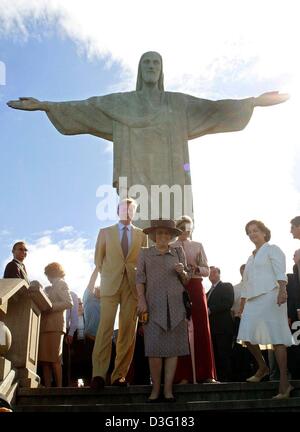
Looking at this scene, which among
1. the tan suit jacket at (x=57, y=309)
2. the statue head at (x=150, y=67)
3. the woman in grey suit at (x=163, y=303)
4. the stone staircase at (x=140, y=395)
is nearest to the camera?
the woman in grey suit at (x=163, y=303)

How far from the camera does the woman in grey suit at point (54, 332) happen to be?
25.5 feet

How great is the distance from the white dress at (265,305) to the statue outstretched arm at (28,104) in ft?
19.4

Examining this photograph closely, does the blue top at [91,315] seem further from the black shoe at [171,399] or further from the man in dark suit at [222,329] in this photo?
the black shoe at [171,399]

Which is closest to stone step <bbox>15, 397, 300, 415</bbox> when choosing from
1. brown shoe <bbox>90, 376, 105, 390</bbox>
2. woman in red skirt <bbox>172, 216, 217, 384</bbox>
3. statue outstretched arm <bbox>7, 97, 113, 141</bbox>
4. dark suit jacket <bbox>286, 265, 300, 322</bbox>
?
brown shoe <bbox>90, 376, 105, 390</bbox>

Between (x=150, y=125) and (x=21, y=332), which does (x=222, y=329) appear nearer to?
(x=21, y=332)

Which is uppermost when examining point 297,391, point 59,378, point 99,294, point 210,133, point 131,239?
point 210,133

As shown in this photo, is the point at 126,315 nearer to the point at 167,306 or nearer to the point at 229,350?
the point at 167,306

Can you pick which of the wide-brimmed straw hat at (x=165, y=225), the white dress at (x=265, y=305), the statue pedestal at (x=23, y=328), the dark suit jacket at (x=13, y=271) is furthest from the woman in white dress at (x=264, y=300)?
the dark suit jacket at (x=13, y=271)

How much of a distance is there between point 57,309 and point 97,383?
177 centimetres

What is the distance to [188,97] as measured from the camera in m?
11.9

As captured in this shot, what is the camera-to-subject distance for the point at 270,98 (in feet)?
36.5
